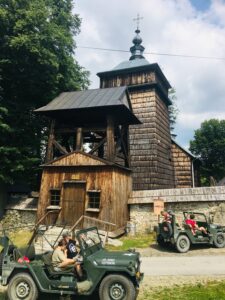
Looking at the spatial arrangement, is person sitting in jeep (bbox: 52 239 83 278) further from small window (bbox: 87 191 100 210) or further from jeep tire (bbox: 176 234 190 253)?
small window (bbox: 87 191 100 210)

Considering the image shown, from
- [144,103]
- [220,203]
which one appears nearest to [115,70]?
[144,103]

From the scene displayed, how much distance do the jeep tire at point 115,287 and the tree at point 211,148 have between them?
42.9 meters

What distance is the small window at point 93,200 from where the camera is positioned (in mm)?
15671

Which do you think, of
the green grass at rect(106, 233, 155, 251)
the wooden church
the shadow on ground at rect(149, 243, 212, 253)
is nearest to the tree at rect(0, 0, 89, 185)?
the wooden church

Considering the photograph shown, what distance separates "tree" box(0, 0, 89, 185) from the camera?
777 inches

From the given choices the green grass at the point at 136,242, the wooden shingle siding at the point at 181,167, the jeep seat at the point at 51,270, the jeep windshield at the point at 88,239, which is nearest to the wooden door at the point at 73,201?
the green grass at the point at 136,242

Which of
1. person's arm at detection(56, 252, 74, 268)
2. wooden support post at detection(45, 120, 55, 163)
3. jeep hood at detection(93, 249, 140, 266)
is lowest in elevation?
person's arm at detection(56, 252, 74, 268)

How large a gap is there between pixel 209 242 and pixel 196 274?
4435 mm

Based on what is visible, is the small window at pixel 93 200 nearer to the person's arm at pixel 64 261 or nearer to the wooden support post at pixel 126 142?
the wooden support post at pixel 126 142

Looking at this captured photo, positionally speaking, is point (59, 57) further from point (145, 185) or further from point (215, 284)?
point (215, 284)

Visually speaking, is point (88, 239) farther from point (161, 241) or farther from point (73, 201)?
point (73, 201)

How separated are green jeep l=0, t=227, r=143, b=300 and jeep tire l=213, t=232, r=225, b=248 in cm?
702

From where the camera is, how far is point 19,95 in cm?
2198

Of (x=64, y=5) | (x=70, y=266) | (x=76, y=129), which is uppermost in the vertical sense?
(x=64, y=5)
